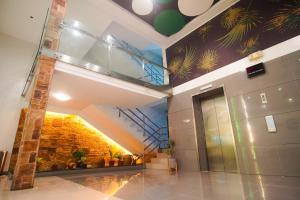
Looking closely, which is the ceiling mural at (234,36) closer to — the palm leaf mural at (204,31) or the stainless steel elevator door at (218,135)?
the palm leaf mural at (204,31)

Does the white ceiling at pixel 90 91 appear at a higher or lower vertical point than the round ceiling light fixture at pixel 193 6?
lower

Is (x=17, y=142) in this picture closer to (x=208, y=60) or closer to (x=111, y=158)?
(x=111, y=158)

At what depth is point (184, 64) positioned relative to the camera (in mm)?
6152

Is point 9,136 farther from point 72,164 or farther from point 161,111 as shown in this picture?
point 161,111

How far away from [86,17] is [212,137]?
5931 mm

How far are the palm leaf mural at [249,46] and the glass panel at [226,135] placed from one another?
139cm

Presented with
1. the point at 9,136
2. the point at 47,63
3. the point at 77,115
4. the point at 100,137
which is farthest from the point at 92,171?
the point at 47,63

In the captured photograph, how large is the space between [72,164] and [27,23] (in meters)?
5.30

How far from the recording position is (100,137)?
7605mm

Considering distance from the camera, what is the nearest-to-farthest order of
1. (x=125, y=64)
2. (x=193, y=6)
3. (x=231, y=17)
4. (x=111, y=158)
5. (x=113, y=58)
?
(x=231, y=17)
(x=193, y=6)
(x=113, y=58)
(x=111, y=158)
(x=125, y=64)

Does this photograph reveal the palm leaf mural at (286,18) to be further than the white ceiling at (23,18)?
No

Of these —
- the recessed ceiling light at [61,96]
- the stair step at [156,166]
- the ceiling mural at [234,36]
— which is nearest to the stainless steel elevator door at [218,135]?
the ceiling mural at [234,36]

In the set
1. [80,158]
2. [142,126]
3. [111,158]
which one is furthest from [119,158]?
[142,126]

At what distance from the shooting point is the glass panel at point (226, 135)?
183 inches
